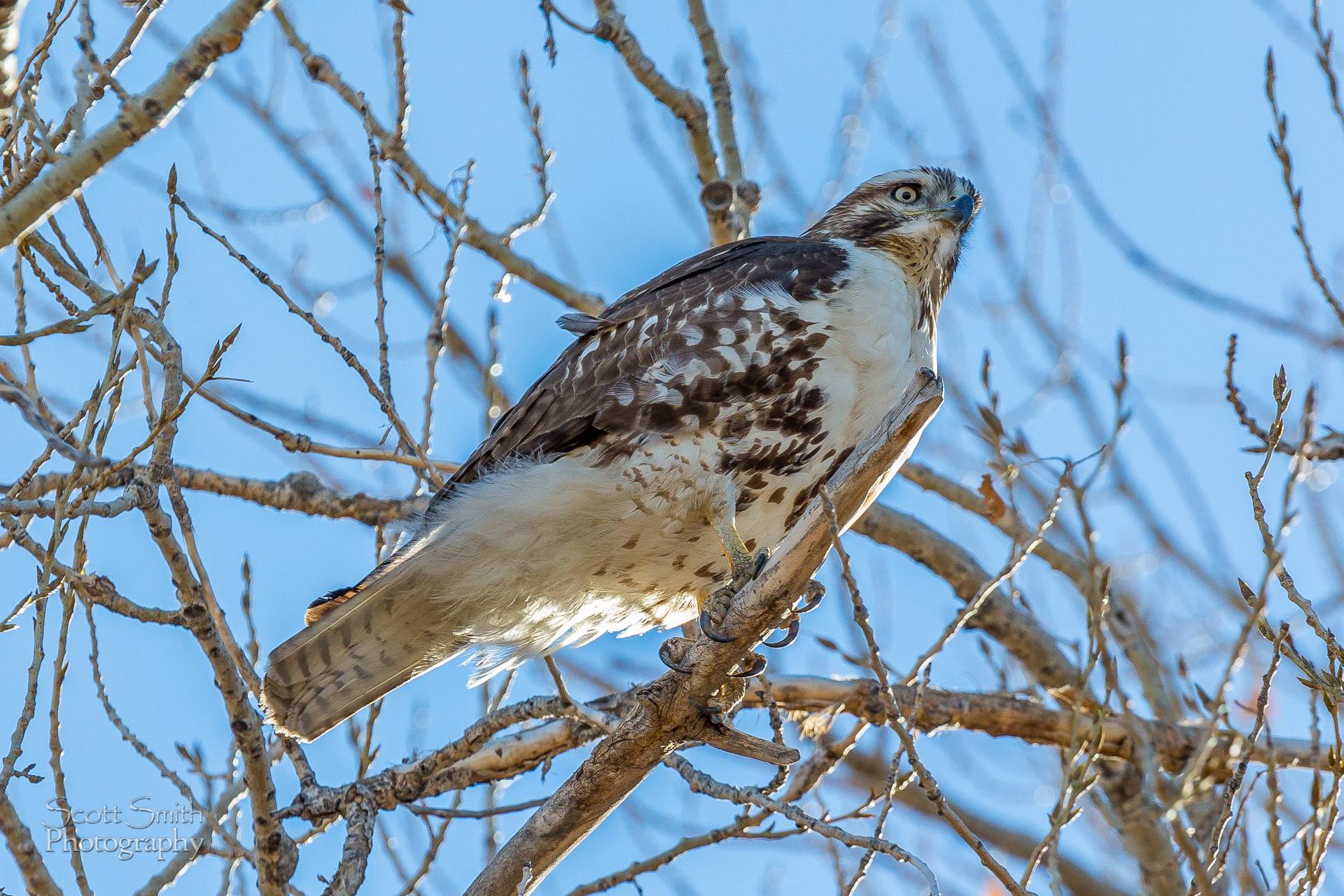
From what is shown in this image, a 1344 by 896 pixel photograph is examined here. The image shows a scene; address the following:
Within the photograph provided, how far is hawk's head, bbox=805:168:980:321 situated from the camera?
4895 millimetres

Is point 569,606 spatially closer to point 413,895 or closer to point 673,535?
point 673,535

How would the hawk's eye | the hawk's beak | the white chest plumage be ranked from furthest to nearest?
the hawk's eye < the hawk's beak < the white chest plumage

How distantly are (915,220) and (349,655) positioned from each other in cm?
261

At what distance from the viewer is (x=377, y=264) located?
13.1ft

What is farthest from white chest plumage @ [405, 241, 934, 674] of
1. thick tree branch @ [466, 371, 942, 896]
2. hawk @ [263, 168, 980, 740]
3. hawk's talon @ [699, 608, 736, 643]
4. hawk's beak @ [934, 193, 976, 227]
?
hawk's beak @ [934, 193, 976, 227]

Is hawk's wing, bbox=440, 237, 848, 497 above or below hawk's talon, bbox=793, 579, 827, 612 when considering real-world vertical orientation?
above

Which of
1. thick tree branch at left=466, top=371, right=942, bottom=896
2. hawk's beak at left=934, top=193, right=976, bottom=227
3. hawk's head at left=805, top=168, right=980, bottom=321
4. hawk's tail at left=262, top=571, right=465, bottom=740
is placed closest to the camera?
thick tree branch at left=466, top=371, right=942, bottom=896

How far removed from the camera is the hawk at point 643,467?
13.3 feet

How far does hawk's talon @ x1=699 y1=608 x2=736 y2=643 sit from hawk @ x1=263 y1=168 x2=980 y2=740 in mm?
39

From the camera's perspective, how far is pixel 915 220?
16.4ft

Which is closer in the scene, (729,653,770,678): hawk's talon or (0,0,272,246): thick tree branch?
(0,0,272,246): thick tree branch

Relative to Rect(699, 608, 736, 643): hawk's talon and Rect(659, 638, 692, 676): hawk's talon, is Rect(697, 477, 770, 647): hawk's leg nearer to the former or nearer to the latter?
Rect(699, 608, 736, 643): hawk's talon

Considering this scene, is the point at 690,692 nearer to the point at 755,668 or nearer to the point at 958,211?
the point at 755,668

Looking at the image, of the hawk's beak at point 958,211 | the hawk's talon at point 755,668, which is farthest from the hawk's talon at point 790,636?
the hawk's beak at point 958,211
